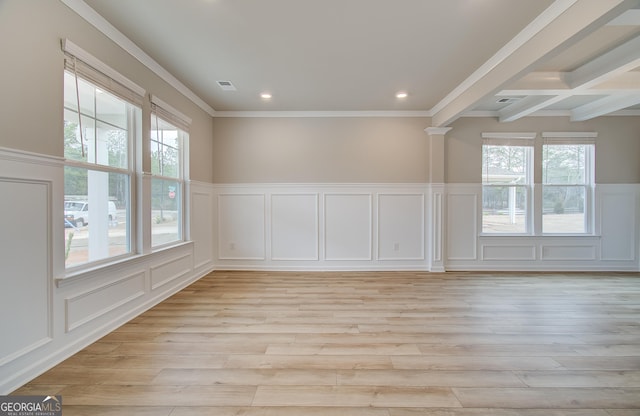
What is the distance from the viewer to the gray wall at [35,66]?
5.94 feet

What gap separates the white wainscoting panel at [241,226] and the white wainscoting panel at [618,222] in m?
6.09

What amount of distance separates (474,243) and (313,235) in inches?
114

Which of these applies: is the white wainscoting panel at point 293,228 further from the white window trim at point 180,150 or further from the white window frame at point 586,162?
the white window frame at point 586,162

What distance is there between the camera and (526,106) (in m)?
4.47

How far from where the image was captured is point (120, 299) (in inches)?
110

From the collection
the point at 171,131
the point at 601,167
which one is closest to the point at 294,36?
the point at 171,131

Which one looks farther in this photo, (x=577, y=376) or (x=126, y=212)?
(x=126, y=212)

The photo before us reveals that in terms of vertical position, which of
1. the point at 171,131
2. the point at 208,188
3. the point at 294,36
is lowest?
the point at 208,188

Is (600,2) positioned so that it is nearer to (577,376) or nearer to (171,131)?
(577,376)

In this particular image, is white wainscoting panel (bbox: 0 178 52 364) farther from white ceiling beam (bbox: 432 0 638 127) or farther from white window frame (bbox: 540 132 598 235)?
white window frame (bbox: 540 132 598 235)

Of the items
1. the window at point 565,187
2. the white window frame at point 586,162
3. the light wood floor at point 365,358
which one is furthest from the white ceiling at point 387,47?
the light wood floor at point 365,358

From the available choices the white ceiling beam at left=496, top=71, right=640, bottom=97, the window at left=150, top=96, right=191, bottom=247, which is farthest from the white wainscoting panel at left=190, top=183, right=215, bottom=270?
the white ceiling beam at left=496, top=71, right=640, bottom=97

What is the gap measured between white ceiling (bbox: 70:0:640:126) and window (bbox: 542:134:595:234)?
2.94 feet

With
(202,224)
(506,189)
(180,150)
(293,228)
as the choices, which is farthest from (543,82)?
(202,224)
